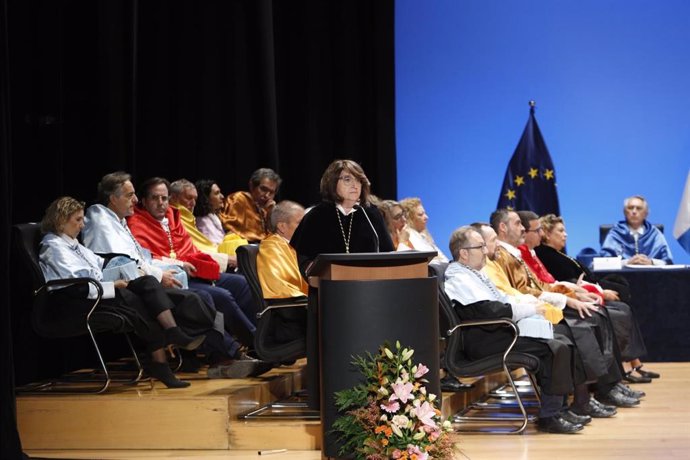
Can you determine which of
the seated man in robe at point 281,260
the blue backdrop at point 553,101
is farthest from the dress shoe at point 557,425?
the blue backdrop at point 553,101

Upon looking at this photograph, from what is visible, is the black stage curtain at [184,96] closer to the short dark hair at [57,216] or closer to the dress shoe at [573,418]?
the short dark hair at [57,216]

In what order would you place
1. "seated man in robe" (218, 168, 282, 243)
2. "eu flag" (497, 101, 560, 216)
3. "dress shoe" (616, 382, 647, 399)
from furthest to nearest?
"eu flag" (497, 101, 560, 216), "seated man in robe" (218, 168, 282, 243), "dress shoe" (616, 382, 647, 399)

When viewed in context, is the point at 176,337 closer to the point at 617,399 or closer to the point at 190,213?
the point at 190,213

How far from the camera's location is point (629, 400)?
21.3ft

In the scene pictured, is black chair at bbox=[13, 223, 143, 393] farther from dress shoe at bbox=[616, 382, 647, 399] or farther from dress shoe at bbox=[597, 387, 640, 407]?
dress shoe at bbox=[616, 382, 647, 399]

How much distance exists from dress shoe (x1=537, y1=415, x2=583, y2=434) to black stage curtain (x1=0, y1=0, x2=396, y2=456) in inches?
103

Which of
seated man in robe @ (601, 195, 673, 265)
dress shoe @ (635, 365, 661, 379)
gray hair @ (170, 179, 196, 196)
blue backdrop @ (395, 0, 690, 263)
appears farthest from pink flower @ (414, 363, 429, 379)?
blue backdrop @ (395, 0, 690, 263)

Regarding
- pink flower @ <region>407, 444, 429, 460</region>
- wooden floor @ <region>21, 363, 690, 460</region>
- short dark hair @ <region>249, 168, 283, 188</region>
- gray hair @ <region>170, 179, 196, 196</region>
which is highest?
short dark hair @ <region>249, 168, 283, 188</region>

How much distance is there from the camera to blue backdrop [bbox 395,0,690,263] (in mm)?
9930

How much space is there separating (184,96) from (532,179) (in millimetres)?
3286

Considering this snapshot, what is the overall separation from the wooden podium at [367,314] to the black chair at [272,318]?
134 cm

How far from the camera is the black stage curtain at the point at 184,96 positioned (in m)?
6.05

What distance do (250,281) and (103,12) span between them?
6.90 feet

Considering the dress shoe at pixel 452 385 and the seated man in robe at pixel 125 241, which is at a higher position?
the seated man in robe at pixel 125 241
